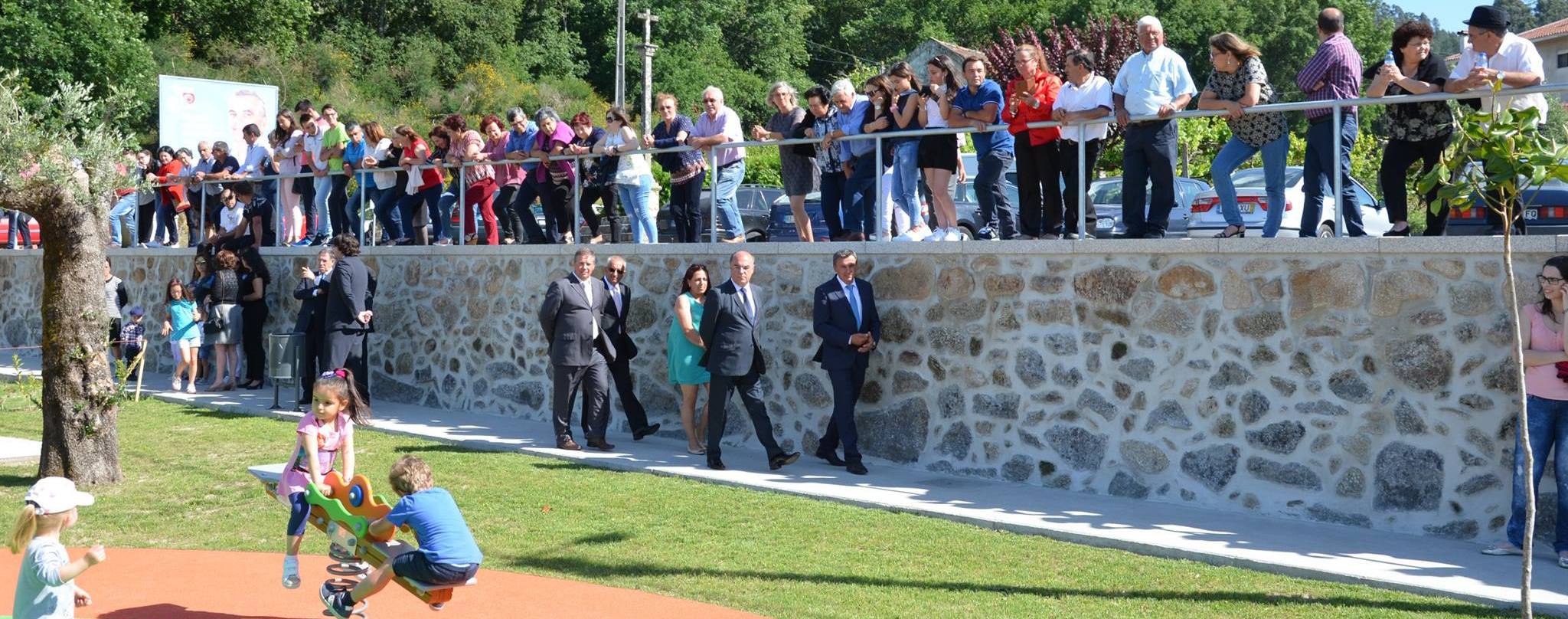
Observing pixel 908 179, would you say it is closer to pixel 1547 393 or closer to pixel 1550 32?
pixel 1547 393

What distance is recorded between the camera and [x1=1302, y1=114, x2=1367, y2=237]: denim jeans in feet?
30.3

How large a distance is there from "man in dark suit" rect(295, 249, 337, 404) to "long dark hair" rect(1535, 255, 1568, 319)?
36.9 ft

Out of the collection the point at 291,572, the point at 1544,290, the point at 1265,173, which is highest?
the point at 1265,173

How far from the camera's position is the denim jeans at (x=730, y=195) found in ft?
43.1

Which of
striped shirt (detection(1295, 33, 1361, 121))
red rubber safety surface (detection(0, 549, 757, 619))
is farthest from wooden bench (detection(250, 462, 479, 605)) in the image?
striped shirt (detection(1295, 33, 1361, 121))

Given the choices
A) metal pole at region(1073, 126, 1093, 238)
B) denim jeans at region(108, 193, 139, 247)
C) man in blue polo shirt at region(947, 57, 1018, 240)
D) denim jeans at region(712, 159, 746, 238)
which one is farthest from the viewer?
denim jeans at region(108, 193, 139, 247)

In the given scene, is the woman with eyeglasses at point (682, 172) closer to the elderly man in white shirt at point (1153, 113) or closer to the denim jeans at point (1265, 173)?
the elderly man in white shirt at point (1153, 113)

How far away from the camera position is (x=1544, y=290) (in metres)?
7.95

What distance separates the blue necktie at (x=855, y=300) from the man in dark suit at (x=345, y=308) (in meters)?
5.84

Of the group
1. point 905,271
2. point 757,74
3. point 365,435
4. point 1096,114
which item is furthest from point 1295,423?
point 757,74

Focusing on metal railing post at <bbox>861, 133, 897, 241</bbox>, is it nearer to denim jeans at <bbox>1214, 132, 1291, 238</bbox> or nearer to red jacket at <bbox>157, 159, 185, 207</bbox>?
denim jeans at <bbox>1214, 132, 1291, 238</bbox>

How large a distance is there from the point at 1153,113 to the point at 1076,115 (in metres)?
0.54

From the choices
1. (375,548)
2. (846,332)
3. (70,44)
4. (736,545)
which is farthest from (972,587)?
(70,44)

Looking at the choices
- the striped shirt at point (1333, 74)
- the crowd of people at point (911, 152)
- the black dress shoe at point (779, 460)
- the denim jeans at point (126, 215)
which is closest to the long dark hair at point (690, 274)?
the crowd of people at point (911, 152)
